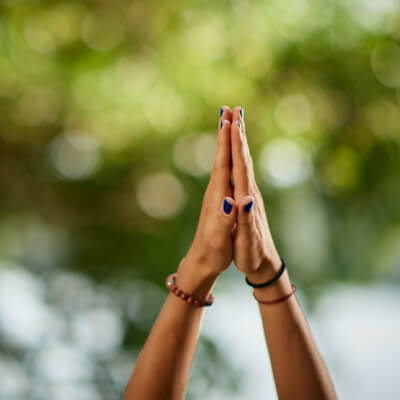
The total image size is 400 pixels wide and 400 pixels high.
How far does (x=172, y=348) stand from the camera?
0.49 m

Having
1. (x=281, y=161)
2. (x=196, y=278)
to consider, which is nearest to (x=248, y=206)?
(x=196, y=278)

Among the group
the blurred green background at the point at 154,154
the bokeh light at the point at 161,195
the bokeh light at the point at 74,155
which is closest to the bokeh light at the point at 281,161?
the blurred green background at the point at 154,154

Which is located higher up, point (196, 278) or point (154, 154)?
point (154, 154)

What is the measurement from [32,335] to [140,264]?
402 mm

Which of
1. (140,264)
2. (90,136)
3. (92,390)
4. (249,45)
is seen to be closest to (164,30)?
(249,45)

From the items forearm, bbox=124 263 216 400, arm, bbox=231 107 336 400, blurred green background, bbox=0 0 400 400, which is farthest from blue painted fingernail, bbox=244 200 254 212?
blurred green background, bbox=0 0 400 400

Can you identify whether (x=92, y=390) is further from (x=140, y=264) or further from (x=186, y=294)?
(x=186, y=294)

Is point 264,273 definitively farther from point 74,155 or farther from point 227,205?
point 74,155

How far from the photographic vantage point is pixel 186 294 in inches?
19.9

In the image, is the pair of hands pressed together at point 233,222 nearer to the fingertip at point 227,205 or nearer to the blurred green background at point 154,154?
the fingertip at point 227,205

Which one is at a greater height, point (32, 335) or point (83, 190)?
point (83, 190)

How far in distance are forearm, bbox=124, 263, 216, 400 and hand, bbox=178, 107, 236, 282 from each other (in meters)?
0.02

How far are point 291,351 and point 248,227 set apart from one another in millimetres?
158

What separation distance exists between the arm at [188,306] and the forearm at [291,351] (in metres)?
0.08
